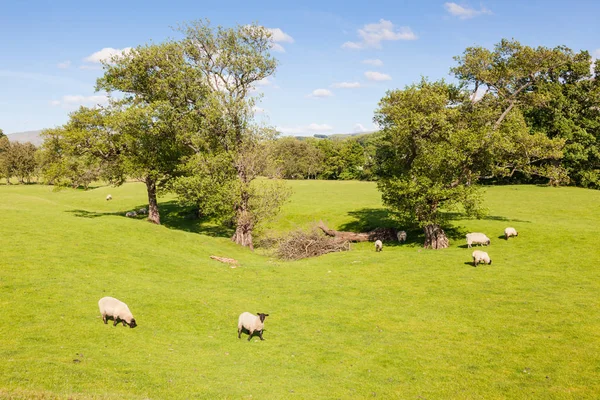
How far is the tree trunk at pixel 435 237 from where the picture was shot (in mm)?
37812

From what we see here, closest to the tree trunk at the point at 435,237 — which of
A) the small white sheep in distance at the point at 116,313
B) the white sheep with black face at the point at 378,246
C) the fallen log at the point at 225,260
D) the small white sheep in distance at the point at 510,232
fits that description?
the white sheep with black face at the point at 378,246

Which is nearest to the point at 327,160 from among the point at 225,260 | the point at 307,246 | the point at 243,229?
the point at 243,229

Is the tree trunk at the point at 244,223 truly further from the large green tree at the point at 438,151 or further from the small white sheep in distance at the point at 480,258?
the small white sheep in distance at the point at 480,258

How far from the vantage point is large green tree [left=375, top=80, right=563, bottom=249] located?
115 ft

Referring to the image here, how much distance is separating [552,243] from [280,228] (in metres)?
32.2

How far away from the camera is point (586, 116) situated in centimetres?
7406

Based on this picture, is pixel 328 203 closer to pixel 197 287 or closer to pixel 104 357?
pixel 197 287

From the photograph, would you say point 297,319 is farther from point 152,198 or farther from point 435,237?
point 152,198

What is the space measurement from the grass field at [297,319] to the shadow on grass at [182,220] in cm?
1231

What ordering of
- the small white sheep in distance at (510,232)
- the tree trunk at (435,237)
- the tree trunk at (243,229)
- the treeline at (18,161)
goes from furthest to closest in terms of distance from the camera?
the treeline at (18,161)
the tree trunk at (243,229)
the tree trunk at (435,237)
the small white sheep in distance at (510,232)

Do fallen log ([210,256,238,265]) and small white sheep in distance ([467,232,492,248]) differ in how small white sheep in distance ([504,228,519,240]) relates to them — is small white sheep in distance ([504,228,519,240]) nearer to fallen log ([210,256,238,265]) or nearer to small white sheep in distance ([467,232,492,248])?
small white sheep in distance ([467,232,492,248])

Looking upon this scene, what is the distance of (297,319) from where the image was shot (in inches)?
847

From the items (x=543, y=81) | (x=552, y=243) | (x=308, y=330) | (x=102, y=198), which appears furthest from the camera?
(x=543, y=81)

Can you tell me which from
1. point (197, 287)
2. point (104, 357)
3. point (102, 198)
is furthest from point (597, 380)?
point (102, 198)
